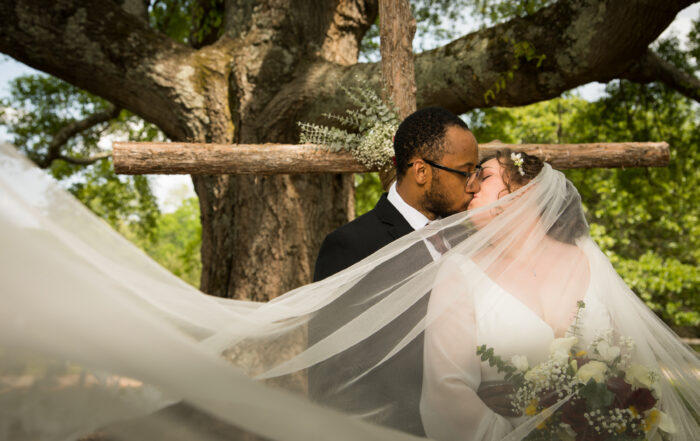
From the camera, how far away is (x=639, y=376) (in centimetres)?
195

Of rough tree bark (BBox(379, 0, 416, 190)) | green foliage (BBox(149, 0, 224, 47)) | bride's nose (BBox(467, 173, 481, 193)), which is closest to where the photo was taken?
bride's nose (BBox(467, 173, 481, 193))

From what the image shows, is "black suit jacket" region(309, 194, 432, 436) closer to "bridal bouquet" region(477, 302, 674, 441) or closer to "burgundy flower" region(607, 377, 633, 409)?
"bridal bouquet" region(477, 302, 674, 441)

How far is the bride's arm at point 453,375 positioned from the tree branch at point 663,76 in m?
5.72

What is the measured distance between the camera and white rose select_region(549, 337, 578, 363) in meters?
1.95

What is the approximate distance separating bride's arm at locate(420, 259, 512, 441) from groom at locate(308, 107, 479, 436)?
0.09 metres

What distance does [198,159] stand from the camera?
3.56 metres

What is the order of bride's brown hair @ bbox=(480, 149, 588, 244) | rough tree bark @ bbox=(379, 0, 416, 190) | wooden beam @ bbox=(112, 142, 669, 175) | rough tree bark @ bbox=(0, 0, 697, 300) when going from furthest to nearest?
rough tree bark @ bbox=(0, 0, 697, 300), rough tree bark @ bbox=(379, 0, 416, 190), wooden beam @ bbox=(112, 142, 669, 175), bride's brown hair @ bbox=(480, 149, 588, 244)

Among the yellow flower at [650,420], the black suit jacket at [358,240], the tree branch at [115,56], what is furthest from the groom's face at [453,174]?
the tree branch at [115,56]

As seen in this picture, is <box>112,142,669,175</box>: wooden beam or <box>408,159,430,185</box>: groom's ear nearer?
<box>408,159,430,185</box>: groom's ear

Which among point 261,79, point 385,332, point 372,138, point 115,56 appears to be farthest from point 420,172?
point 115,56

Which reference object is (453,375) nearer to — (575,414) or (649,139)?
(575,414)

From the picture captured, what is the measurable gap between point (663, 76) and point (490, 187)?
542cm

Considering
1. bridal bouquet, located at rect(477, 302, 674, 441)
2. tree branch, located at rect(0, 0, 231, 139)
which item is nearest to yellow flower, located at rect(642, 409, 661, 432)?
bridal bouquet, located at rect(477, 302, 674, 441)

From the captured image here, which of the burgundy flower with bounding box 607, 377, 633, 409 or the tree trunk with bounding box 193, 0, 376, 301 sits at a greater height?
the tree trunk with bounding box 193, 0, 376, 301
